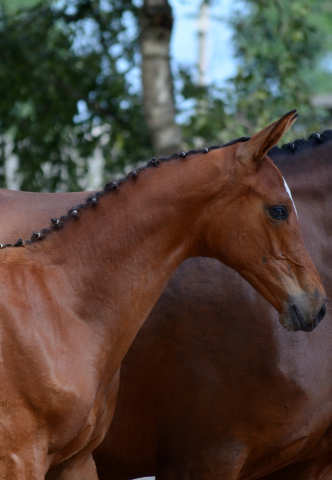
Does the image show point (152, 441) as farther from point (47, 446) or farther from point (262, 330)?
point (47, 446)

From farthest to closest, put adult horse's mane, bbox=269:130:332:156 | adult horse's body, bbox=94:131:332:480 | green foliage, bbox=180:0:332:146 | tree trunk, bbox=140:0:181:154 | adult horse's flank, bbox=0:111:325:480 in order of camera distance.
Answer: green foliage, bbox=180:0:332:146 → tree trunk, bbox=140:0:181:154 → adult horse's mane, bbox=269:130:332:156 → adult horse's body, bbox=94:131:332:480 → adult horse's flank, bbox=0:111:325:480

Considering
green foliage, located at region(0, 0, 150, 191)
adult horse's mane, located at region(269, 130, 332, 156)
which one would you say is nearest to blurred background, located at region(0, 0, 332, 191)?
green foliage, located at region(0, 0, 150, 191)

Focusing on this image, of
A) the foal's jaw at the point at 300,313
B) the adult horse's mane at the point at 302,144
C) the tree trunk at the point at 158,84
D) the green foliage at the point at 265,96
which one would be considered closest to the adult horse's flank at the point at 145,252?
the foal's jaw at the point at 300,313

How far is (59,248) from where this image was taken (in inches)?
88.4

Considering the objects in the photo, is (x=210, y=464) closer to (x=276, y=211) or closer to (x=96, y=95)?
(x=276, y=211)

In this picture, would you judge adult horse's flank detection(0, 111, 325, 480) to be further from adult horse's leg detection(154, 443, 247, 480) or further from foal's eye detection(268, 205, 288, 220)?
adult horse's leg detection(154, 443, 247, 480)

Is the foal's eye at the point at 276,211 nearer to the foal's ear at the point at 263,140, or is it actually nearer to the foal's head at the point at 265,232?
the foal's head at the point at 265,232

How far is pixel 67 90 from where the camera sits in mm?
6230

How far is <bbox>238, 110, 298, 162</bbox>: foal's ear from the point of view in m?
2.19

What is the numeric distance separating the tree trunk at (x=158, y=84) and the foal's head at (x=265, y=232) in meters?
3.23

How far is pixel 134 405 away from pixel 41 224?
2.81 feet

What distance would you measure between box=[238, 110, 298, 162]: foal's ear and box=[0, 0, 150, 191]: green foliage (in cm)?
399

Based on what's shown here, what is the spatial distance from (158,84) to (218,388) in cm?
340

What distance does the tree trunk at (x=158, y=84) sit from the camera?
17.9ft
